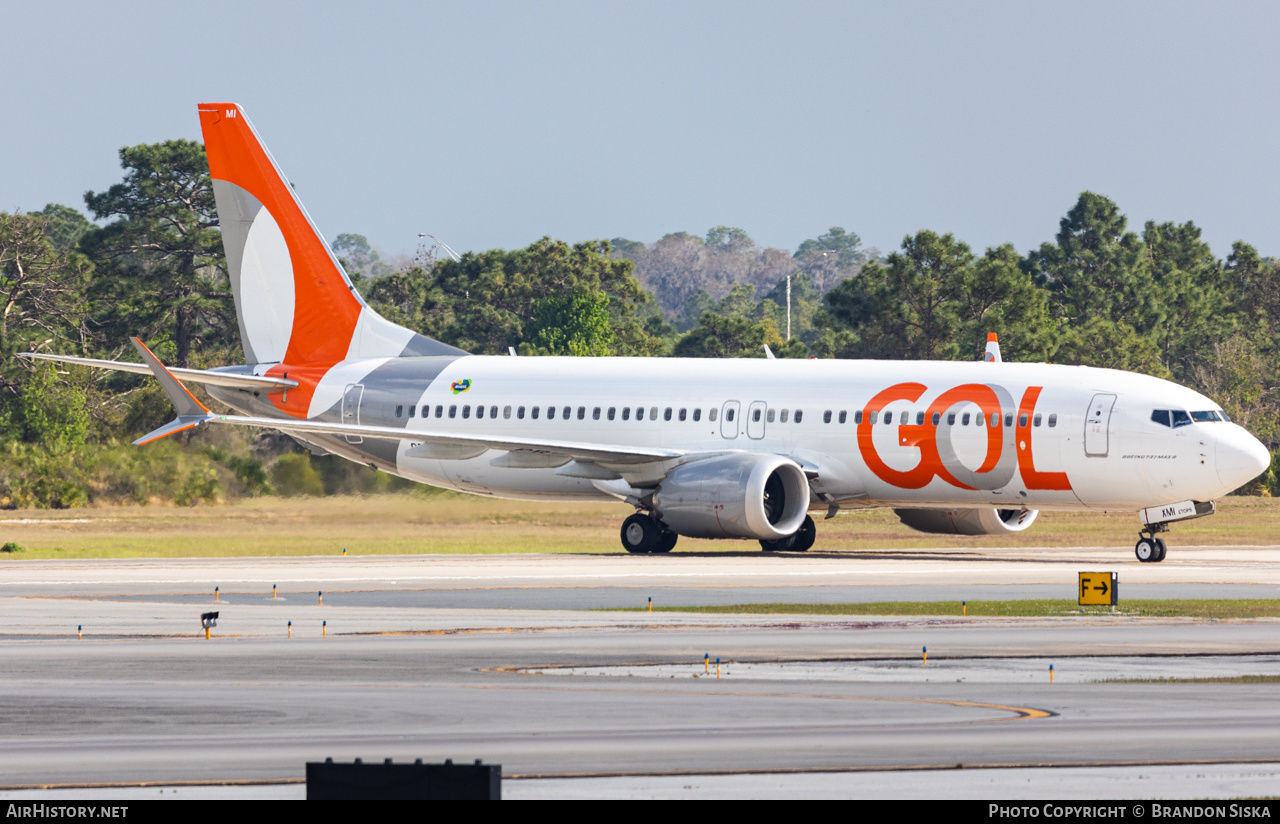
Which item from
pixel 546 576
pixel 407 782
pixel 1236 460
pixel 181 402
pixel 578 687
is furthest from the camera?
pixel 181 402

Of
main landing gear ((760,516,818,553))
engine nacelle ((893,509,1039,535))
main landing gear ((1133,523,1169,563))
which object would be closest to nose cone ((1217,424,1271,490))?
main landing gear ((1133,523,1169,563))

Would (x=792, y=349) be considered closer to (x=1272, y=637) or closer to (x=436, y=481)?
(x=436, y=481)

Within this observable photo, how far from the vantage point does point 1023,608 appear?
26391mm

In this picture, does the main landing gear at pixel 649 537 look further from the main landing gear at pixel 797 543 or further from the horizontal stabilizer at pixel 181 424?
the horizontal stabilizer at pixel 181 424

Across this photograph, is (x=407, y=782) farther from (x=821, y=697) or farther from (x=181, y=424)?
(x=181, y=424)

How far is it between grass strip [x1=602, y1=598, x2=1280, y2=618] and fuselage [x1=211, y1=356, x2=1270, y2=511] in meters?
10.1

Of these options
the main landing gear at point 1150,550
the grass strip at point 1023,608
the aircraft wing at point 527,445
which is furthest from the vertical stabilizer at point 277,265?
the grass strip at point 1023,608

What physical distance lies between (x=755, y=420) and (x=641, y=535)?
3.66 meters

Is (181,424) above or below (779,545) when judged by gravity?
above

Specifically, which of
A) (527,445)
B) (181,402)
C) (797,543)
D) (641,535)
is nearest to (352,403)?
(527,445)

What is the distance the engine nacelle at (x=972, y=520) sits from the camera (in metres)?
43.0

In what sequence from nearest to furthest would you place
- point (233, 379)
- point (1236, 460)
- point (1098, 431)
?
point (1236, 460) → point (1098, 431) → point (233, 379)

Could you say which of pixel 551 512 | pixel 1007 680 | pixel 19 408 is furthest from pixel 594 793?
pixel 19 408

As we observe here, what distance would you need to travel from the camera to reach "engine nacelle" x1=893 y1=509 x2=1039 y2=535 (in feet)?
141
